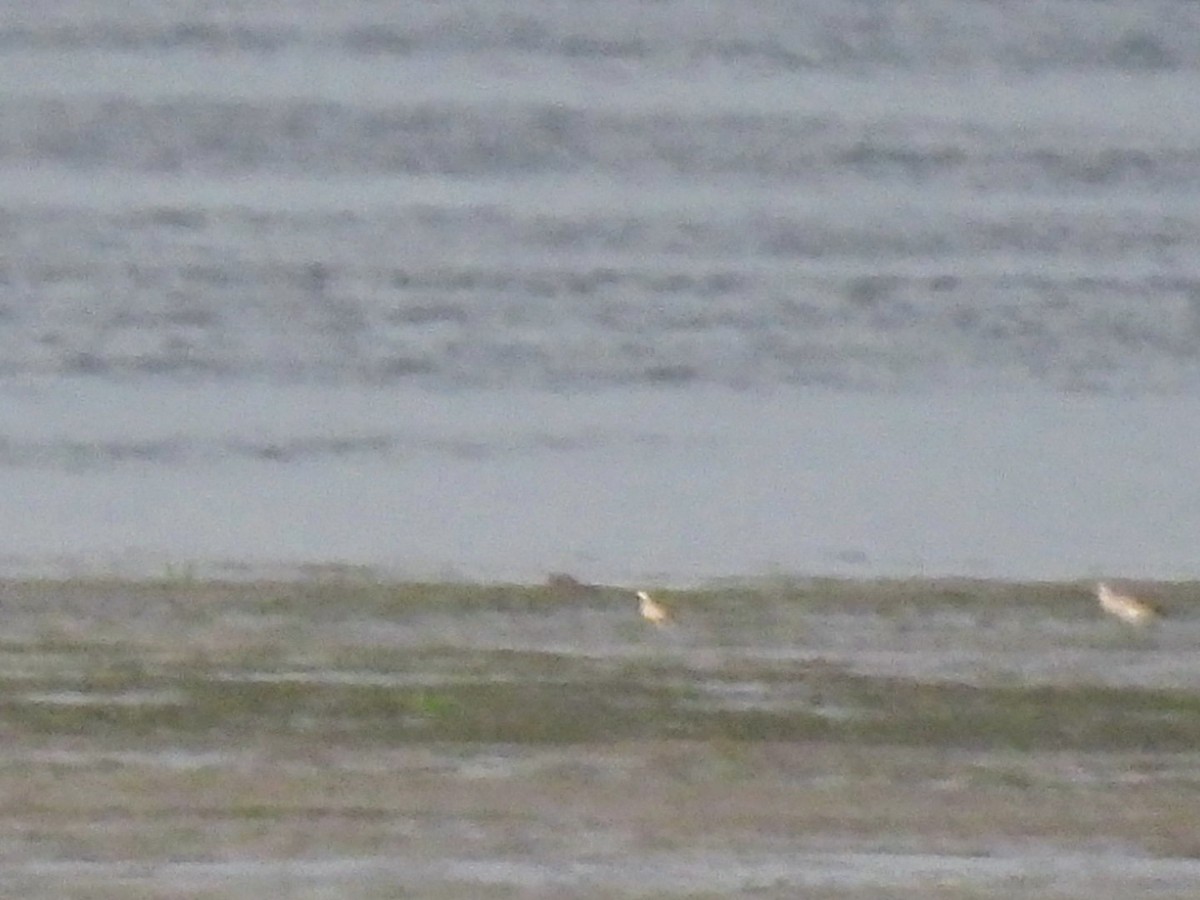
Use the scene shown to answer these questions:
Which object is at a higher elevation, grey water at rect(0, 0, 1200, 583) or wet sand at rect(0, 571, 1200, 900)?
grey water at rect(0, 0, 1200, 583)

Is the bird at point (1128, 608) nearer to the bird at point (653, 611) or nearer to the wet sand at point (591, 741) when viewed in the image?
the wet sand at point (591, 741)

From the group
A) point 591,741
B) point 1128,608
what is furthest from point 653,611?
point 1128,608

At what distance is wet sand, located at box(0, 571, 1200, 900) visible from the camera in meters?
4.66

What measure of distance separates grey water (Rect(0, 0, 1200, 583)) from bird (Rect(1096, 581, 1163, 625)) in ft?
0.36

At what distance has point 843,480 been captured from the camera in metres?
Result: 5.55

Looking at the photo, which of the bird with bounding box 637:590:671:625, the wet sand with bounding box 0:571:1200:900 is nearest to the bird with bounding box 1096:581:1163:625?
the wet sand with bounding box 0:571:1200:900

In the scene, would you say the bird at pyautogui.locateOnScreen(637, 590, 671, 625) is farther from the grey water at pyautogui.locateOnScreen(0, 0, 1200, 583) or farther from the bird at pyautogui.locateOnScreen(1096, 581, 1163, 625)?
the bird at pyautogui.locateOnScreen(1096, 581, 1163, 625)

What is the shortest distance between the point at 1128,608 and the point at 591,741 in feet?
3.21

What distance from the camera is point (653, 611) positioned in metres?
5.18

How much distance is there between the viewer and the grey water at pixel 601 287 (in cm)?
547

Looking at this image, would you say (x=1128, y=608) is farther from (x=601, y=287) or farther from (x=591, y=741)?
(x=601, y=287)

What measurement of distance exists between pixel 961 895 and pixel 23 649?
1560 millimetres

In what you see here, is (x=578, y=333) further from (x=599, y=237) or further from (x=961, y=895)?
(x=961, y=895)

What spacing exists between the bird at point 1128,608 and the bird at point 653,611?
0.74m
